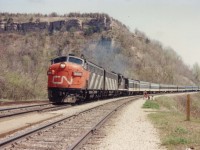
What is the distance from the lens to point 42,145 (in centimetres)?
1039

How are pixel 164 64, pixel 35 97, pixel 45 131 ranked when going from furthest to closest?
1. pixel 164 64
2. pixel 35 97
3. pixel 45 131

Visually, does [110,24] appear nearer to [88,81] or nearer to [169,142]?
[88,81]

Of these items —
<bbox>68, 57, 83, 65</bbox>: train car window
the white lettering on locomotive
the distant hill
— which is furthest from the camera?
the distant hill

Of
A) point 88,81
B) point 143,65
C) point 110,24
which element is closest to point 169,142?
point 88,81

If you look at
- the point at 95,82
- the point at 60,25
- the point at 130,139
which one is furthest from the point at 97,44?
the point at 130,139

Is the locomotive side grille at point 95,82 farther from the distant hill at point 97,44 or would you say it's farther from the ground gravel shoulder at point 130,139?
the distant hill at point 97,44

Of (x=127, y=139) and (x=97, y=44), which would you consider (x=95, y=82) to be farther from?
(x=97, y=44)

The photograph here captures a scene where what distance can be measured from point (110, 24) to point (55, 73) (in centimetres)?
16250

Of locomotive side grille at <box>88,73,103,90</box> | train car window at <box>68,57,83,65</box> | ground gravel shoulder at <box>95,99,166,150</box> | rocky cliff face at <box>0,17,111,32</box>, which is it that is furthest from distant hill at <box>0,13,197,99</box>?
ground gravel shoulder at <box>95,99,166,150</box>

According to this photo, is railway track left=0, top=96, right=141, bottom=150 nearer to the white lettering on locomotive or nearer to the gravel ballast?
the gravel ballast

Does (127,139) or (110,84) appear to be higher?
(110,84)

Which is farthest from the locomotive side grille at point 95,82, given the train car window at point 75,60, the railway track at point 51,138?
the railway track at point 51,138

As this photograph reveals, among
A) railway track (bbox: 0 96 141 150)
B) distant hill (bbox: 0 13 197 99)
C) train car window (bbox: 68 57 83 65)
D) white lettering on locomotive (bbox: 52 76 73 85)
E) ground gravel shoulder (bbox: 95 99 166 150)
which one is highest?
distant hill (bbox: 0 13 197 99)

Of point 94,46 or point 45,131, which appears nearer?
point 45,131
